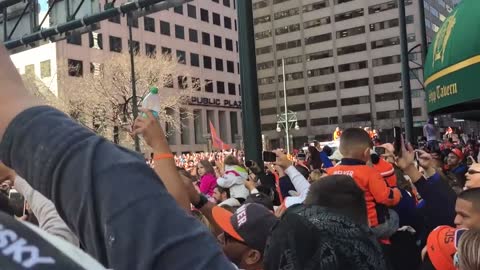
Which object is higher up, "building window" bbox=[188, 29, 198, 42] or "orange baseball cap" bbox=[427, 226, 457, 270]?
"building window" bbox=[188, 29, 198, 42]

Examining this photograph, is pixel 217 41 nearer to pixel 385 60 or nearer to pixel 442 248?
pixel 385 60

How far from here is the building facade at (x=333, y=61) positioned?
81.4 metres

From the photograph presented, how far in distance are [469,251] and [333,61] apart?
8551 centimetres

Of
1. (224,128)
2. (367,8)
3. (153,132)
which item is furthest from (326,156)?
(367,8)

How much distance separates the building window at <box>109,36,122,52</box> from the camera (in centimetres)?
5609

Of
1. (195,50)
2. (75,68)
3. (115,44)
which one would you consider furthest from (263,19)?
(75,68)

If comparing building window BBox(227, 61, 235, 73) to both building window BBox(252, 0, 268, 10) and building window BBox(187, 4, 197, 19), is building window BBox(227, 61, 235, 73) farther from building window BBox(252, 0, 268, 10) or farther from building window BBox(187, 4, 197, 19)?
building window BBox(252, 0, 268, 10)

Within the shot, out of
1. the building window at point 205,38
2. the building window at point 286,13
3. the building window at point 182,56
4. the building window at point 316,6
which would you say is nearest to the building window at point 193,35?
the building window at point 205,38

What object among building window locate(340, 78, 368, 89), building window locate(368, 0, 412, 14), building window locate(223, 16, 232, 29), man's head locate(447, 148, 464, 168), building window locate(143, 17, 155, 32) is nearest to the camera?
man's head locate(447, 148, 464, 168)

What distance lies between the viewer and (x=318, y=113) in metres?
87.8

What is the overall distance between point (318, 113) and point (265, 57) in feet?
44.2

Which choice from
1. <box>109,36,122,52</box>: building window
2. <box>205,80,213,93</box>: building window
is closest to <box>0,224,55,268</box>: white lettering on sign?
<box>109,36,122,52</box>: building window

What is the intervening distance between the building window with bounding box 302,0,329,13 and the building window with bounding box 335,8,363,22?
292 cm

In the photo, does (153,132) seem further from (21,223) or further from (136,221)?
(21,223)
